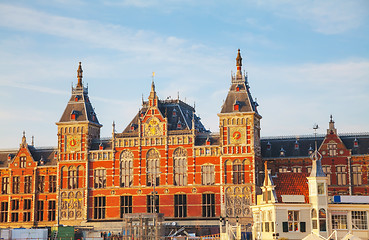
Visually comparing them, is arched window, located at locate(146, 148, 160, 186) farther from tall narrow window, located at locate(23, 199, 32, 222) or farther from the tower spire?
tall narrow window, located at locate(23, 199, 32, 222)

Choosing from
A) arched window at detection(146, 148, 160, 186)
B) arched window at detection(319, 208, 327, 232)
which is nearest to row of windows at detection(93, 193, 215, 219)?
arched window at detection(146, 148, 160, 186)

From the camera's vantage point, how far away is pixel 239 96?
81188mm

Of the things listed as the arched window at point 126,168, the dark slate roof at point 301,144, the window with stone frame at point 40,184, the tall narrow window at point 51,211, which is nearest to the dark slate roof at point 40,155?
the window with stone frame at point 40,184

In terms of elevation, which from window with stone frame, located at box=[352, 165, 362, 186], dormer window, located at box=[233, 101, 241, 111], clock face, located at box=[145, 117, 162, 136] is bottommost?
window with stone frame, located at box=[352, 165, 362, 186]

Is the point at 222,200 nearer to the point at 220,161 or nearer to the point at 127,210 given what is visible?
the point at 220,161

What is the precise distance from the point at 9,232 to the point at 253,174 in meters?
28.4

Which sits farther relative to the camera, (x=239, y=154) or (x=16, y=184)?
(x=16, y=184)

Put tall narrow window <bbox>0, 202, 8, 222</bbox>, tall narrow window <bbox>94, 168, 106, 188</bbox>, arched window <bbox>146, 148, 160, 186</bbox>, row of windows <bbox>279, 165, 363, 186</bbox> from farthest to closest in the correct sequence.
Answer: tall narrow window <bbox>0, 202, 8, 222</bbox> → tall narrow window <bbox>94, 168, 106, 188</bbox> → arched window <bbox>146, 148, 160, 186</bbox> → row of windows <bbox>279, 165, 363, 186</bbox>

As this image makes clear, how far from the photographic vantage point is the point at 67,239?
246 feet

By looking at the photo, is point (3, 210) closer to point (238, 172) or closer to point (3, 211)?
point (3, 211)

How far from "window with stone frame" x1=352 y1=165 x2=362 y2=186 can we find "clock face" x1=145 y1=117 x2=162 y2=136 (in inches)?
939

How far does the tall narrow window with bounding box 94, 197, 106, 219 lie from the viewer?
273 ft

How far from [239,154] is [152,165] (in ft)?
36.7

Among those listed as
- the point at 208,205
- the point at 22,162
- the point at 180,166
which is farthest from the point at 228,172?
the point at 22,162
